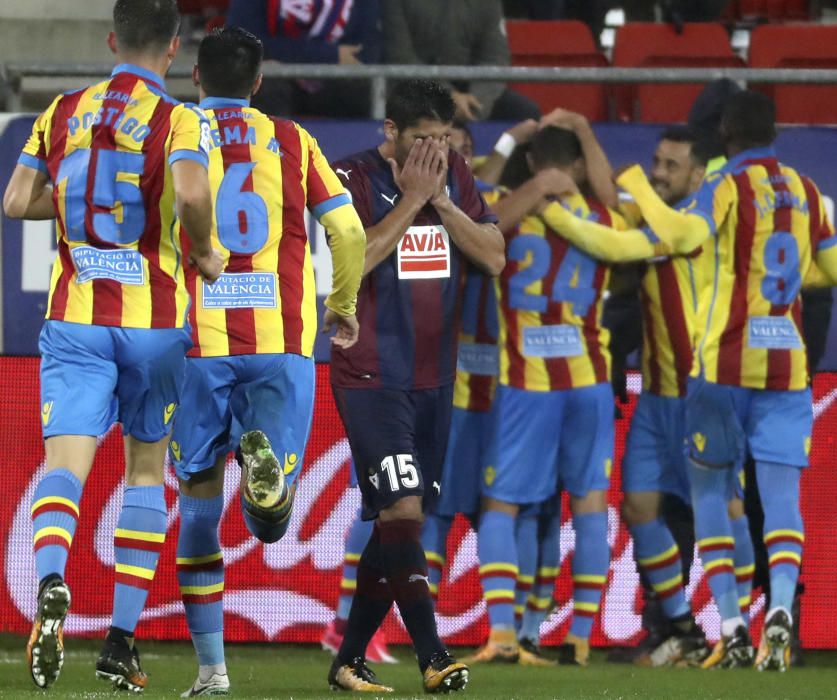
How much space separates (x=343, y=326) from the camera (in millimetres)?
5695

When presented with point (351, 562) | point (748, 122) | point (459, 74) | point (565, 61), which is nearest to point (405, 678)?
point (351, 562)

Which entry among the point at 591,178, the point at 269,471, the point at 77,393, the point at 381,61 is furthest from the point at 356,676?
the point at 381,61

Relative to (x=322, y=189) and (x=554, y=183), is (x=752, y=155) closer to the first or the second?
(x=554, y=183)

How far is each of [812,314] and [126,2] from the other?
411 centimetres

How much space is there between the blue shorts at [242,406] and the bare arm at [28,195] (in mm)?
691

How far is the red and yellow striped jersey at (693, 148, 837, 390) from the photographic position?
7527 mm

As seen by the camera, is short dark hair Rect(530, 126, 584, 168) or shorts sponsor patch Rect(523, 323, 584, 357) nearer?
shorts sponsor patch Rect(523, 323, 584, 357)

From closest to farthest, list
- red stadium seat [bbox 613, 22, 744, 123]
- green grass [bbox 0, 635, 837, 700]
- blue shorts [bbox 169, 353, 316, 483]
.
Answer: blue shorts [bbox 169, 353, 316, 483] → green grass [bbox 0, 635, 837, 700] → red stadium seat [bbox 613, 22, 744, 123]

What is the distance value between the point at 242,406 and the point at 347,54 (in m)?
4.09

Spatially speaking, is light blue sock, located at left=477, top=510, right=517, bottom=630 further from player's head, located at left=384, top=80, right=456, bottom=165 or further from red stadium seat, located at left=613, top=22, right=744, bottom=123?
red stadium seat, located at left=613, top=22, right=744, bottom=123

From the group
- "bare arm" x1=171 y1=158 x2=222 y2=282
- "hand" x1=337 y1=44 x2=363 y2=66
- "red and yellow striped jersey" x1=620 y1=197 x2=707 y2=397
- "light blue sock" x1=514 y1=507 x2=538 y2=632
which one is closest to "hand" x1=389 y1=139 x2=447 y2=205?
"bare arm" x1=171 y1=158 x2=222 y2=282

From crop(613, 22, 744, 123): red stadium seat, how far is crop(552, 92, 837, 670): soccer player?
8.46 feet

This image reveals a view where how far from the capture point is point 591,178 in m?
8.04

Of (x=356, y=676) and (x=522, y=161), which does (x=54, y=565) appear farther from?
(x=522, y=161)
